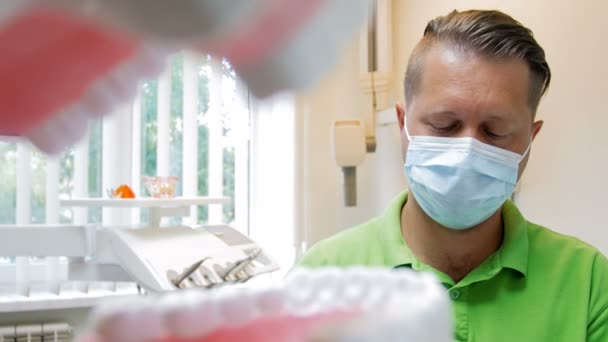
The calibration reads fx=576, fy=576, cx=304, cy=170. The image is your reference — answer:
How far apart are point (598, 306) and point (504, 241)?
16 centimetres

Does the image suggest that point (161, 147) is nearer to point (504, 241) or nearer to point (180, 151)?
point (180, 151)

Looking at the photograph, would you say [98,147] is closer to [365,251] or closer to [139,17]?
[139,17]

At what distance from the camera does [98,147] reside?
24 centimetres

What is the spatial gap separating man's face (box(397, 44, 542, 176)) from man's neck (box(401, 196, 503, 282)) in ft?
0.48

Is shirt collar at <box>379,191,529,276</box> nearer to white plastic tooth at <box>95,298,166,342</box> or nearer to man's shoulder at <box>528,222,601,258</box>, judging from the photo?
man's shoulder at <box>528,222,601,258</box>

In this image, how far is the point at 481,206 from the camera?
0.81 m

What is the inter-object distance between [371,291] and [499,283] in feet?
2.28

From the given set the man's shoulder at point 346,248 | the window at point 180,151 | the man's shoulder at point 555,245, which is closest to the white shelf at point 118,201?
the window at point 180,151

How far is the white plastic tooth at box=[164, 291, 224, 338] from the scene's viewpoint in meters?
0.15

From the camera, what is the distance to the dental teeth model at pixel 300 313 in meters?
0.15

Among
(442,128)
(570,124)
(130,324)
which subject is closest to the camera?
(130,324)

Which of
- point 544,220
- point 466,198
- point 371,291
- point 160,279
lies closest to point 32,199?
point 371,291

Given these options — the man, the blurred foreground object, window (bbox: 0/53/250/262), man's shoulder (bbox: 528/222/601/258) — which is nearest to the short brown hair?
the man

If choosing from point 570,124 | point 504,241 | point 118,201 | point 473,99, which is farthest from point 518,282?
point 118,201
